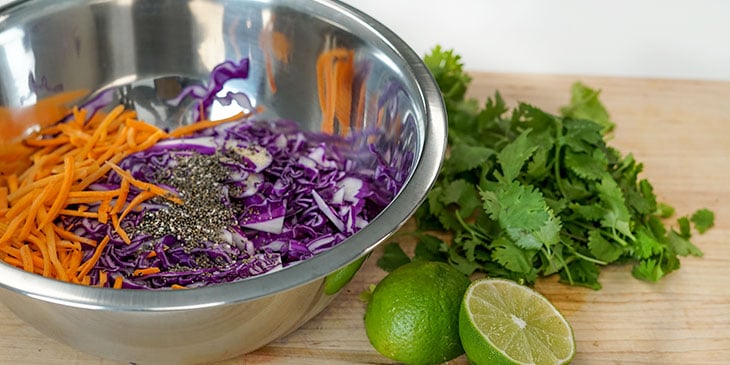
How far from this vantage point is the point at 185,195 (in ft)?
5.77

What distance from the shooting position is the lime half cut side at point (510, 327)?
56.7 inches

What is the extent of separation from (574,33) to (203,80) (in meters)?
1.27

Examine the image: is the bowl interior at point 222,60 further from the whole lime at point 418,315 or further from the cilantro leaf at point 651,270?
the cilantro leaf at point 651,270

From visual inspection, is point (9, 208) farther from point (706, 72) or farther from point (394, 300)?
point (706, 72)

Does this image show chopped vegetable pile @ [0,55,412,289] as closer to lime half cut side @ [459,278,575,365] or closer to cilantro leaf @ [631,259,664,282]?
lime half cut side @ [459,278,575,365]

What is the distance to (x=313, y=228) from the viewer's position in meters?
1.72

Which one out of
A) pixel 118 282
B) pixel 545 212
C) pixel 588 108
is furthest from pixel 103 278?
pixel 588 108

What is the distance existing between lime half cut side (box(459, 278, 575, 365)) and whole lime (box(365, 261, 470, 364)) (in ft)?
0.14

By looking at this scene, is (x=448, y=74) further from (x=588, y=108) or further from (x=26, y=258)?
(x=26, y=258)

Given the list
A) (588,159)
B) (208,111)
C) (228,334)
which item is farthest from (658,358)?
(208,111)

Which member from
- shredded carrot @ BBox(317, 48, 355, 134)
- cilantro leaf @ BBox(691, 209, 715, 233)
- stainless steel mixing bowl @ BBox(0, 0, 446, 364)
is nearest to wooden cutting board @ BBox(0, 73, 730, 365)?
cilantro leaf @ BBox(691, 209, 715, 233)

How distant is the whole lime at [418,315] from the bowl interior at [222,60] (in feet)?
0.77

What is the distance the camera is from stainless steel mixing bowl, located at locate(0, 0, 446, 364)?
50.9 inches

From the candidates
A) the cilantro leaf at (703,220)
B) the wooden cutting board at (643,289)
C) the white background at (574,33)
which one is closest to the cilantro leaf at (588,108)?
the wooden cutting board at (643,289)
